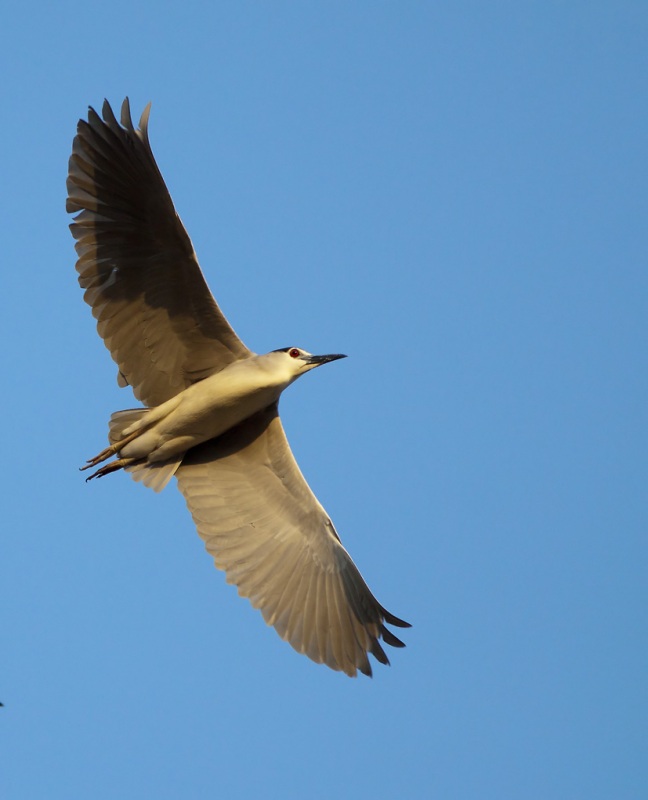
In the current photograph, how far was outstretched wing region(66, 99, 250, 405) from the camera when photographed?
36.6 ft

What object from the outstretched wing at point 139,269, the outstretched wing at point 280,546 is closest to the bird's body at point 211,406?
the outstretched wing at point 139,269

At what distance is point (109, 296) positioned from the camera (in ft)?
37.8

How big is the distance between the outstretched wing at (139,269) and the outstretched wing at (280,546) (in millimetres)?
857

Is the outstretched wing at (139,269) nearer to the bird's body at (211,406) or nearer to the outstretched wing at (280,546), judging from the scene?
the bird's body at (211,406)

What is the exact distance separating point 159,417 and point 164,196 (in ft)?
6.38

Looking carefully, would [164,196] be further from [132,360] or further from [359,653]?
[359,653]

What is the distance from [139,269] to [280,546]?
A: 2913mm

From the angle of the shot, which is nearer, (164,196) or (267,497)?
(164,196)

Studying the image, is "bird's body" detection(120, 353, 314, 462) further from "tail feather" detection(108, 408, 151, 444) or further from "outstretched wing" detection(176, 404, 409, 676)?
"outstretched wing" detection(176, 404, 409, 676)

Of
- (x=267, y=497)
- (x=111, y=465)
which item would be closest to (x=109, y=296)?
(x=111, y=465)

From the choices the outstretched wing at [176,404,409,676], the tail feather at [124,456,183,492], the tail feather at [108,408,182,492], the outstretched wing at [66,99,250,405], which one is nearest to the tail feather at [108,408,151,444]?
the tail feather at [108,408,182,492]

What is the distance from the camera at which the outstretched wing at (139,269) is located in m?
11.1

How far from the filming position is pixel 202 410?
11.6 m

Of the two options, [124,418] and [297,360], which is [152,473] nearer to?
[124,418]
